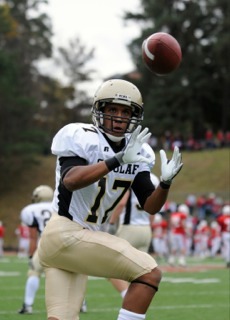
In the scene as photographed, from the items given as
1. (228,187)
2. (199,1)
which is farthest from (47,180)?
(199,1)

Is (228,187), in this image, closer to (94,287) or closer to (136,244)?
(94,287)

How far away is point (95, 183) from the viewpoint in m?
4.43

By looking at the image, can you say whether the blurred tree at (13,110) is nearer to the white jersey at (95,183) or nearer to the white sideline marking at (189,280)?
the white sideline marking at (189,280)

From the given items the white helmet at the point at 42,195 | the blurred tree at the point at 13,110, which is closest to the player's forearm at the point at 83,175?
the white helmet at the point at 42,195

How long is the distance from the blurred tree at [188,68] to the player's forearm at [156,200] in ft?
110

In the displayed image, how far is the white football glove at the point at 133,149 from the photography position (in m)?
4.14

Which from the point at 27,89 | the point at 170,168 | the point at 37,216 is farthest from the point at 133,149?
the point at 27,89

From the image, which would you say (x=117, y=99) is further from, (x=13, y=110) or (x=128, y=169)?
(x=13, y=110)

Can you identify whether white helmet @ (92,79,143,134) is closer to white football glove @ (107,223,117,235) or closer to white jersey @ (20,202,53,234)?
white jersey @ (20,202,53,234)

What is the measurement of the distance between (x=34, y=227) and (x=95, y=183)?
13.9 ft

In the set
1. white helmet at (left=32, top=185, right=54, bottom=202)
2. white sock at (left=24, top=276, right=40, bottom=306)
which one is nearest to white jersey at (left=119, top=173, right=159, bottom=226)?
white helmet at (left=32, top=185, right=54, bottom=202)

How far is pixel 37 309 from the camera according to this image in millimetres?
8367

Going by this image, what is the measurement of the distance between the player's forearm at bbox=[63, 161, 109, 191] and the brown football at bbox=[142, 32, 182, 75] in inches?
54.0

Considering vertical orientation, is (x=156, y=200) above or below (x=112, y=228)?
above
